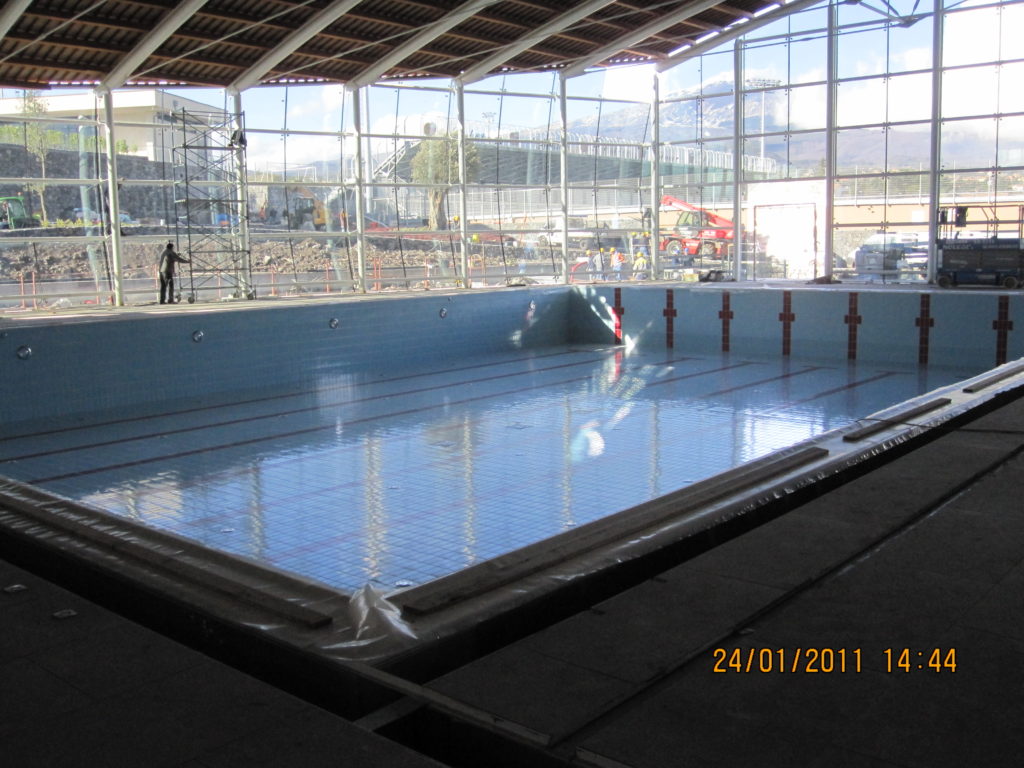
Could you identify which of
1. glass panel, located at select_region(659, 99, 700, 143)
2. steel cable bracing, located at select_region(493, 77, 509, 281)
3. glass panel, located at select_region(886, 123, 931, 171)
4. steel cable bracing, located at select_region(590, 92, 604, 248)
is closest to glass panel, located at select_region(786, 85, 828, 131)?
glass panel, located at select_region(886, 123, 931, 171)

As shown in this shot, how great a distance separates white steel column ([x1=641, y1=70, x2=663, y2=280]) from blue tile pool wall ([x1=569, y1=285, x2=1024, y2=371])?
3.21 m

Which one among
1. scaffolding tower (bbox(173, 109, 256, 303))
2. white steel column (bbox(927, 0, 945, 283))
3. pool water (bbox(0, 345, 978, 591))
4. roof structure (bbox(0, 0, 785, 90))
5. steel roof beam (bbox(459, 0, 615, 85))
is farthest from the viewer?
white steel column (bbox(927, 0, 945, 283))

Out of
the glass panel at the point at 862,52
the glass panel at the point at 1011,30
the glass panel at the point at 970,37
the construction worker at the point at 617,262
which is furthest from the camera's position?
the construction worker at the point at 617,262

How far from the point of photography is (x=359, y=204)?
15.5 meters

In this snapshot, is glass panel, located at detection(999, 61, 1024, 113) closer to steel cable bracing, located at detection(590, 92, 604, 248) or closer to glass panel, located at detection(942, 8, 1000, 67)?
glass panel, located at detection(942, 8, 1000, 67)

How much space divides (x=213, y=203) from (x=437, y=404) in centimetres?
622

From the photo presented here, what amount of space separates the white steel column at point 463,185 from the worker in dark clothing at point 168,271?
4.93m

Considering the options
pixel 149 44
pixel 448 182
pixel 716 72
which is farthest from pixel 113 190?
pixel 716 72

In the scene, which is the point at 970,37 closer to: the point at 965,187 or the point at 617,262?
the point at 965,187

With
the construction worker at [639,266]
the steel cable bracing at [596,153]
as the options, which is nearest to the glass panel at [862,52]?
the steel cable bracing at [596,153]

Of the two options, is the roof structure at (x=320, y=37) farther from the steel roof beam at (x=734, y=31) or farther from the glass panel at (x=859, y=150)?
the glass panel at (x=859, y=150)

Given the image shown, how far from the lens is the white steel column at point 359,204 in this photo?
50.3 feet

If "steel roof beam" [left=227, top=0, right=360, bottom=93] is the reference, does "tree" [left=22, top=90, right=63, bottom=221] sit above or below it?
below

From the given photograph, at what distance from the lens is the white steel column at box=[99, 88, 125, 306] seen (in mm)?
13109
